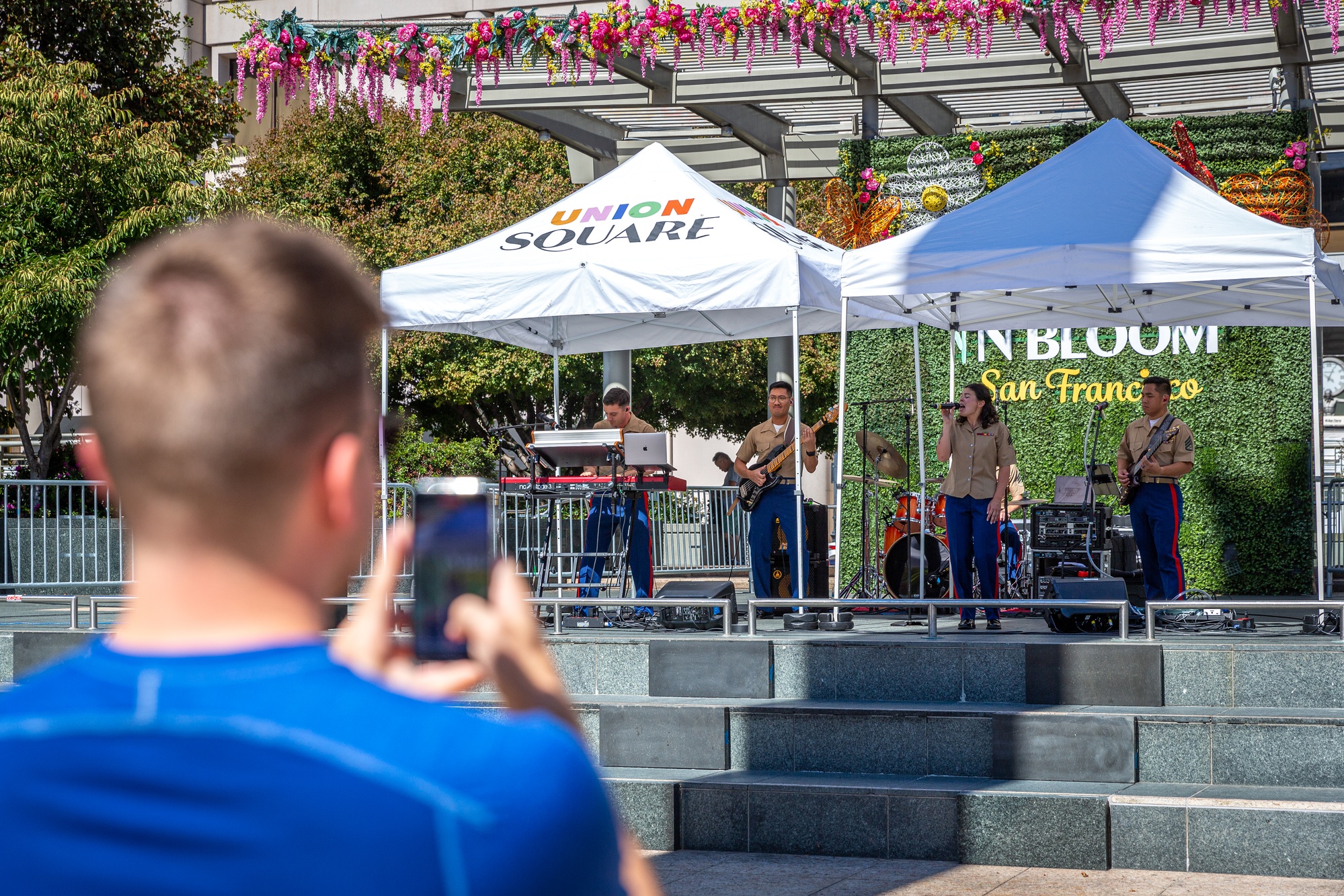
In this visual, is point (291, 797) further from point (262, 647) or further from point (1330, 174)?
point (1330, 174)

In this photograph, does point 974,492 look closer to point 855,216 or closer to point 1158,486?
point 1158,486

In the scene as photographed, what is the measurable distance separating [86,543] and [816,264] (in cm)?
680

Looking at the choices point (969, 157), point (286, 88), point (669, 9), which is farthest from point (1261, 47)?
point (286, 88)

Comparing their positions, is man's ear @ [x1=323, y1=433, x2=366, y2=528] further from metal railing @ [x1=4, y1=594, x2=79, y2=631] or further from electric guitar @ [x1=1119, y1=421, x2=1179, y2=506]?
electric guitar @ [x1=1119, y1=421, x2=1179, y2=506]

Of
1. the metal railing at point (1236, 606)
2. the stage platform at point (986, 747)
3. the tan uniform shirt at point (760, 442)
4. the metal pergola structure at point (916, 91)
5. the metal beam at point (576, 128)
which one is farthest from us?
the metal beam at point (576, 128)

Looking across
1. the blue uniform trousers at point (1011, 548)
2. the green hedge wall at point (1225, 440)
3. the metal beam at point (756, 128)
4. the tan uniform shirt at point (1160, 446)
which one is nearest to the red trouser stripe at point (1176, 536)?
the tan uniform shirt at point (1160, 446)

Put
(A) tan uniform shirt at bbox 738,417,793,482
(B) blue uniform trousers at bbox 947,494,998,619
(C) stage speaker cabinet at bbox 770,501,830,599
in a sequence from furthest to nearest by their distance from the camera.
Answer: (C) stage speaker cabinet at bbox 770,501,830,599 → (A) tan uniform shirt at bbox 738,417,793,482 → (B) blue uniform trousers at bbox 947,494,998,619

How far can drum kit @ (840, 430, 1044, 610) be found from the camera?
1084 cm

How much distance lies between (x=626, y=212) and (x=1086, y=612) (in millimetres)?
4337

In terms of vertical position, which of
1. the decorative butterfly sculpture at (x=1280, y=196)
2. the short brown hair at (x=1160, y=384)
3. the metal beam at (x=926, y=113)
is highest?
the metal beam at (x=926, y=113)

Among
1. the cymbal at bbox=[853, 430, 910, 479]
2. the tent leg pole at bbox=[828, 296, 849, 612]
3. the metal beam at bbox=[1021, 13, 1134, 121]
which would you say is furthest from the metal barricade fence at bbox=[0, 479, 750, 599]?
the metal beam at bbox=[1021, 13, 1134, 121]

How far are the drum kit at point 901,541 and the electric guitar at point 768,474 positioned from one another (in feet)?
1.97

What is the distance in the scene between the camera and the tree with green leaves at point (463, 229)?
2702 centimetres

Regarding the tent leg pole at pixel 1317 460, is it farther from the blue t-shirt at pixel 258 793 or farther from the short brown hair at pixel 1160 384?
the blue t-shirt at pixel 258 793
